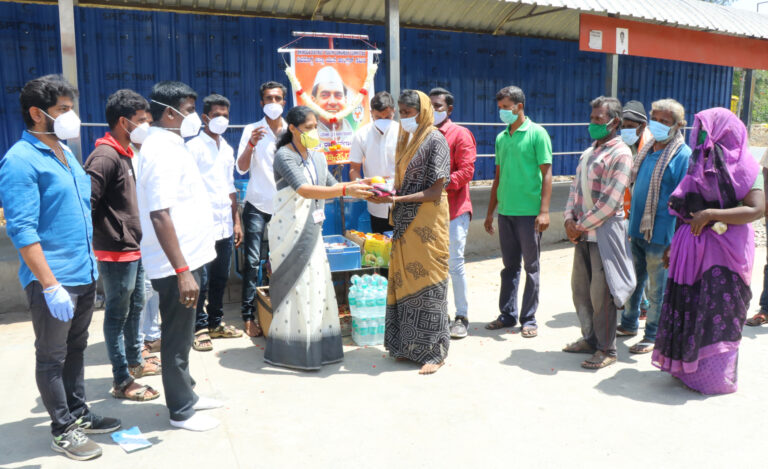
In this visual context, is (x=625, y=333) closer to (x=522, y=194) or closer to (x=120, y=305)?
(x=522, y=194)

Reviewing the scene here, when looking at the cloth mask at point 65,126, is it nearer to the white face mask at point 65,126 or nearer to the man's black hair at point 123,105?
the white face mask at point 65,126

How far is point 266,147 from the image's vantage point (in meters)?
5.05

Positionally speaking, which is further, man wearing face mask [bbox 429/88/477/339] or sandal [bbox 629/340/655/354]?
man wearing face mask [bbox 429/88/477/339]

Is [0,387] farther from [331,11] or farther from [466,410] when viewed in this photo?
[331,11]

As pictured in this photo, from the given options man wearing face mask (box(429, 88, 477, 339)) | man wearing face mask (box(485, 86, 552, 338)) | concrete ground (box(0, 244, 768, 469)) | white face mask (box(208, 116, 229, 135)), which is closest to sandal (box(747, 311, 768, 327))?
concrete ground (box(0, 244, 768, 469))

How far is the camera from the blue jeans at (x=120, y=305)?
364 cm

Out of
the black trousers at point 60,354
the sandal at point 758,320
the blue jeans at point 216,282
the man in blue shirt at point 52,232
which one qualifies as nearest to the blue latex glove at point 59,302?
the man in blue shirt at point 52,232

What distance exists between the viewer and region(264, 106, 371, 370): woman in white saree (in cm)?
417

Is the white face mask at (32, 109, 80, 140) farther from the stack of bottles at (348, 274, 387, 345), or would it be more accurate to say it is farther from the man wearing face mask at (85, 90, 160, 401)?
the stack of bottles at (348, 274, 387, 345)

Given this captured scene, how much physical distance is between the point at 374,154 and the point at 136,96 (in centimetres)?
232

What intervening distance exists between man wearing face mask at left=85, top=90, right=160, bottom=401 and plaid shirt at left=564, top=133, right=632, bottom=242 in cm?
307

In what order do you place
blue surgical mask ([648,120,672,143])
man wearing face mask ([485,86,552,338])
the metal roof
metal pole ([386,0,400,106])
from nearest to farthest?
blue surgical mask ([648,120,672,143]), man wearing face mask ([485,86,552,338]), metal pole ([386,0,400,106]), the metal roof

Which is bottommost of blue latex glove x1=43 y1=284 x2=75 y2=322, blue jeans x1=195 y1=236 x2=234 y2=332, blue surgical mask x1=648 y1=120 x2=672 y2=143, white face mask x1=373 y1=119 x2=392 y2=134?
blue jeans x1=195 y1=236 x2=234 y2=332

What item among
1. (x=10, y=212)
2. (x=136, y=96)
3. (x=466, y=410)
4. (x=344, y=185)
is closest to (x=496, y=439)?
(x=466, y=410)
